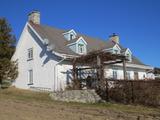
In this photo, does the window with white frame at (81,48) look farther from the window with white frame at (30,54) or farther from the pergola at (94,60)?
the window with white frame at (30,54)

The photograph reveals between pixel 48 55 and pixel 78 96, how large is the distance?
387 inches

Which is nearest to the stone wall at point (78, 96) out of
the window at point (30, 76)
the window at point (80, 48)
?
the window at point (30, 76)

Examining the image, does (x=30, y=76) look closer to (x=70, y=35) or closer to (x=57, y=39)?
(x=57, y=39)

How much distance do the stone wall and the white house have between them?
6394 mm

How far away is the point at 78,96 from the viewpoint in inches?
883

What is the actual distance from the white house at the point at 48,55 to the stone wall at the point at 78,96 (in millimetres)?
6394

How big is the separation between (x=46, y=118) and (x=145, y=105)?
8.28 metres

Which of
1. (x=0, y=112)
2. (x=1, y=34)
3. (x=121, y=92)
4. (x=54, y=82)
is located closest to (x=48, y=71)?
(x=54, y=82)

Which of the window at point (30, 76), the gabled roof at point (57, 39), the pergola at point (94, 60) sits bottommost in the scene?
the window at point (30, 76)

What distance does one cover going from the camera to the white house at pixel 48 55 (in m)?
30.3

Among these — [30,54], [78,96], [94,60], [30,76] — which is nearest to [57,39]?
[30,54]

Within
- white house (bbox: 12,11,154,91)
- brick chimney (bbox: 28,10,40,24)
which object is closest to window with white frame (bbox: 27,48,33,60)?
white house (bbox: 12,11,154,91)

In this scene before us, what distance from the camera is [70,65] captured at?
30.8 meters

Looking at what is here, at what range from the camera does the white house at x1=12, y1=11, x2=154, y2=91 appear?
30.3m
